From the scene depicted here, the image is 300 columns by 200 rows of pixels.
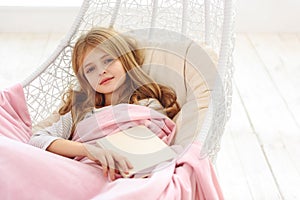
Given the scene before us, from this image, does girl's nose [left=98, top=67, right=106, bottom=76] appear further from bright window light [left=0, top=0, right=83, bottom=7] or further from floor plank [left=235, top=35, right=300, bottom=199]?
bright window light [left=0, top=0, right=83, bottom=7]

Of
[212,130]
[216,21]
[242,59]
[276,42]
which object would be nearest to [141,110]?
[212,130]

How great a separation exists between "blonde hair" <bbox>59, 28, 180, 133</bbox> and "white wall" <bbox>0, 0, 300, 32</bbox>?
159cm

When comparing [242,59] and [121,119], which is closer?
[121,119]

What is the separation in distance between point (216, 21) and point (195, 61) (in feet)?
Result: 0.46

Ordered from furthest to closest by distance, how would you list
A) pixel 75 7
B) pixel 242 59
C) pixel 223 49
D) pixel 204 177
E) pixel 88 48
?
pixel 75 7 → pixel 242 59 → pixel 88 48 → pixel 223 49 → pixel 204 177

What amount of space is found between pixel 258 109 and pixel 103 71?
105 cm

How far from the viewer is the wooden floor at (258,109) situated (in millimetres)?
2084

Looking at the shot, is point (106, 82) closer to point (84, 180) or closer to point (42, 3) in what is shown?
point (84, 180)

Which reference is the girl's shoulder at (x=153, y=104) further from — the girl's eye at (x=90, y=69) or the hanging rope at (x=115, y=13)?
the hanging rope at (x=115, y=13)

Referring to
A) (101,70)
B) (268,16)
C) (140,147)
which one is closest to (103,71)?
(101,70)

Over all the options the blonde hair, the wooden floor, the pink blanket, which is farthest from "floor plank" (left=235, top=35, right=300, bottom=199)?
the pink blanket

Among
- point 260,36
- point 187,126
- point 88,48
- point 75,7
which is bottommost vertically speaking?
point 260,36

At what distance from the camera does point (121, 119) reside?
1.60 m

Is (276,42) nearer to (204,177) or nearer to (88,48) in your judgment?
(88,48)
